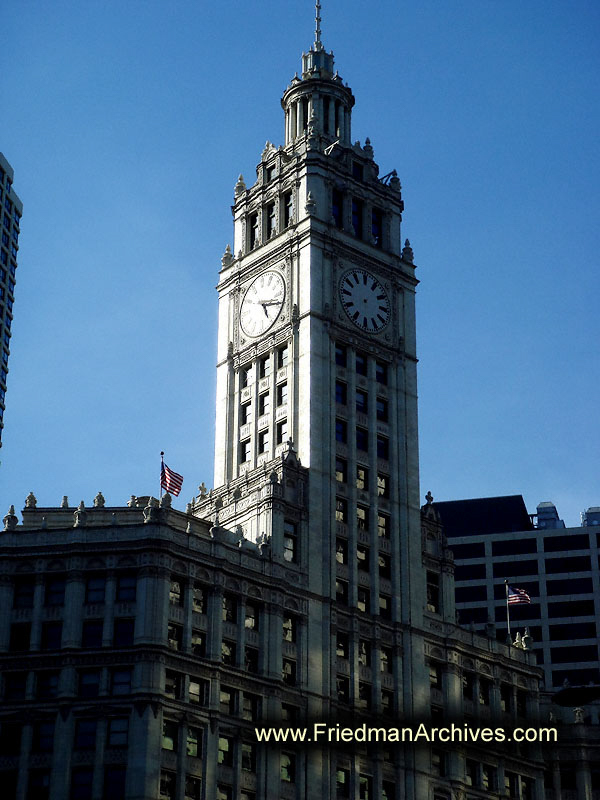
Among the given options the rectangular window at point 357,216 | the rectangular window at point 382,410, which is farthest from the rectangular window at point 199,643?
the rectangular window at point 357,216

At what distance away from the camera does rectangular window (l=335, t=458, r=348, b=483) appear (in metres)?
127

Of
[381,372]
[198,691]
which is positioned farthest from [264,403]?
[198,691]

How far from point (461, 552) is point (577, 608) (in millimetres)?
16156

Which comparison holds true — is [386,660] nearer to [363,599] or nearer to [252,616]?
[363,599]

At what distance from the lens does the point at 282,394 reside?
130375 mm

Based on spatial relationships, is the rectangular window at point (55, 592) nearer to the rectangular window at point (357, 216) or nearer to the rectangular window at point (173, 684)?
the rectangular window at point (173, 684)

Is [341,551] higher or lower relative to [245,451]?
lower

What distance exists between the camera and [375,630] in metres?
123

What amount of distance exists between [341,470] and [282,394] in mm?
8574

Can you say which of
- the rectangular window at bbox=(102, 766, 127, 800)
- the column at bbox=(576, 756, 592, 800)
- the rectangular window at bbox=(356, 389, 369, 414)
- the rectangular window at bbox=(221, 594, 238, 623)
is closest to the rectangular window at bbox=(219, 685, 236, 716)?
the rectangular window at bbox=(221, 594, 238, 623)

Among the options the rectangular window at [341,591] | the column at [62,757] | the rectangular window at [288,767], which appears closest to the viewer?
the column at [62,757]

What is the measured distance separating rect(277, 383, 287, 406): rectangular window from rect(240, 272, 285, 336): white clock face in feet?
20.8

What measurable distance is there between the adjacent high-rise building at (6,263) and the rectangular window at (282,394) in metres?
69.1

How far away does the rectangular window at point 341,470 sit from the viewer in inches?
5000
